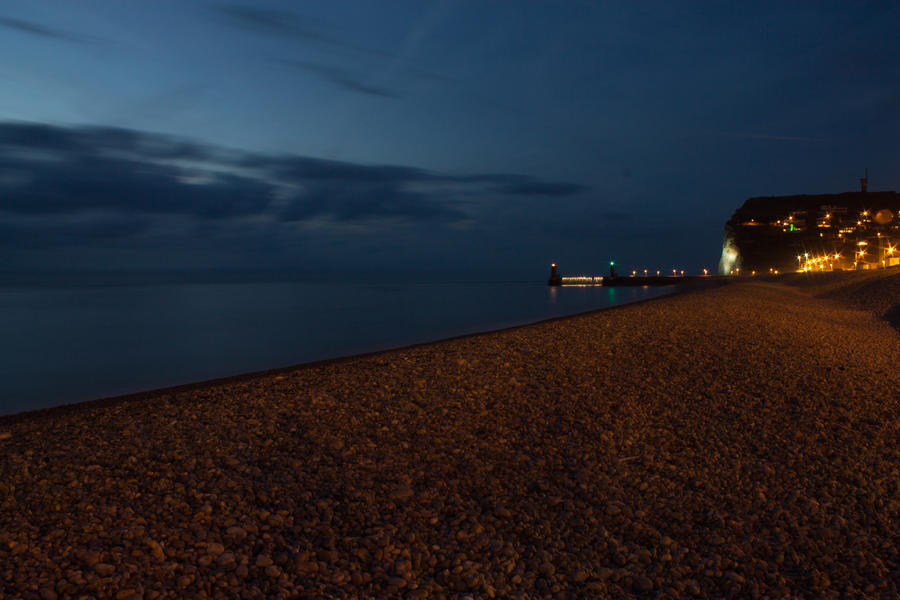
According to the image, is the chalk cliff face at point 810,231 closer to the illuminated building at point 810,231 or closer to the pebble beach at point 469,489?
the illuminated building at point 810,231

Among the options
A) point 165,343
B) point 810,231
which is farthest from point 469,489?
point 810,231

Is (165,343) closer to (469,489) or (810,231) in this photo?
(469,489)

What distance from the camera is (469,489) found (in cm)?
441

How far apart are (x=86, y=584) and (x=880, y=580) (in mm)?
4491

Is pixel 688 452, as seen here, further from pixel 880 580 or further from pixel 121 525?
pixel 121 525

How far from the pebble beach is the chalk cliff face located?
319 feet

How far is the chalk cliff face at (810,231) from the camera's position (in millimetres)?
95938

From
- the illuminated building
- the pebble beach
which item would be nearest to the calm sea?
the pebble beach

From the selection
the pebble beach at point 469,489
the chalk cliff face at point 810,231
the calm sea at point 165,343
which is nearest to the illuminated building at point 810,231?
the chalk cliff face at point 810,231

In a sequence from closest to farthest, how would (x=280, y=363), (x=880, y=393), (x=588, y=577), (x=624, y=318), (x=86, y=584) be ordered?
(x=86, y=584)
(x=588, y=577)
(x=880, y=393)
(x=624, y=318)
(x=280, y=363)

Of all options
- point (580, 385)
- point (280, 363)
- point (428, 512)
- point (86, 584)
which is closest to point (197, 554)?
point (86, 584)

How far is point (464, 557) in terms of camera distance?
3.48 meters

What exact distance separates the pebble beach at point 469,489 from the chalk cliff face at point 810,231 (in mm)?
97210

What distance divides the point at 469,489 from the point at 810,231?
12286cm
